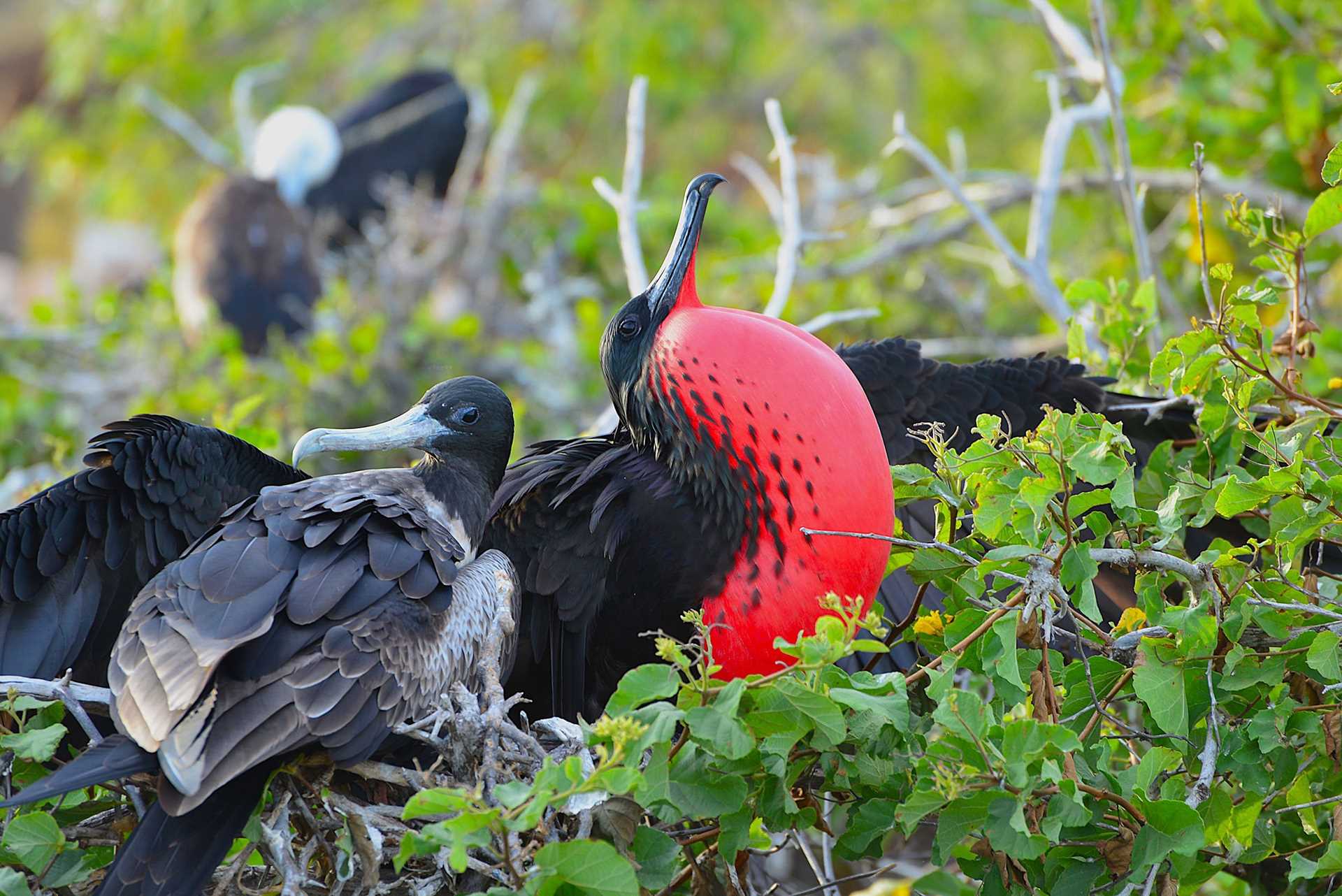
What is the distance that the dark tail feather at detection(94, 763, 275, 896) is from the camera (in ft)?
5.70

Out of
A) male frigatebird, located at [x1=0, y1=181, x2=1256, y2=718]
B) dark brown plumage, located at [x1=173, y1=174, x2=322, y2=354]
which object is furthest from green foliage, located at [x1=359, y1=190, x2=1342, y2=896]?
dark brown plumage, located at [x1=173, y1=174, x2=322, y2=354]

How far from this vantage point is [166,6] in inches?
262

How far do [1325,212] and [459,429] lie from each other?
1.41 m

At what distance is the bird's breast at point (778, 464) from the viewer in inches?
83.4

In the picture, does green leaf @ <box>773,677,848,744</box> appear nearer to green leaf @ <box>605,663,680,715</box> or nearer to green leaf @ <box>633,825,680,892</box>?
green leaf @ <box>605,663,680,715</box>

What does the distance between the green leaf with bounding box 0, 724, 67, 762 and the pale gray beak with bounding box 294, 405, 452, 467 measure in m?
0.70

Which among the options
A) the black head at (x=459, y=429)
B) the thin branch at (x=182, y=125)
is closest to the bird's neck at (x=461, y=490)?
the black head at (x=459, y=429)

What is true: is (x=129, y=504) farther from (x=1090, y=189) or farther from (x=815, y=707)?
(x=1090, y=189)

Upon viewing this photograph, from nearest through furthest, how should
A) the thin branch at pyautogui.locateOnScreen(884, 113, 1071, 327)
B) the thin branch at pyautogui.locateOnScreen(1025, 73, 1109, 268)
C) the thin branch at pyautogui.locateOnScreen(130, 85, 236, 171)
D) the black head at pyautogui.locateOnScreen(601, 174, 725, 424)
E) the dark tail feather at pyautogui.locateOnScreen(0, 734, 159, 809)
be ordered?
1. the dark tail feather at pyautogui.locateOnScreen(0, 734, 159, 809)
2. the black head at pyautogui.locateOnScreen(601, 174, 725, 424)
3. the thin branch at pyautogui.locateOnScreen(884, 113, 1071, 327)
4. the thin branch at pyautogui.locateOnScreen(1025, 73, 1109, 268)
5. the thin branch at pyautogui.locateOnScreen(130, 85, 236, 171)

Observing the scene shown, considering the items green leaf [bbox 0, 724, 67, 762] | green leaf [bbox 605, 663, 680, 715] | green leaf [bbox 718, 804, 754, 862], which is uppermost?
green leaf [bbox 0, 724, 67, 762]

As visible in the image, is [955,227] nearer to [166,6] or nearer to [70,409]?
[70,409]

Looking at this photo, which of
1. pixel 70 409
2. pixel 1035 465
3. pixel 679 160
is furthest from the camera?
A: pixel 679 160

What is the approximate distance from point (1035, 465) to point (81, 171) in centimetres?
655

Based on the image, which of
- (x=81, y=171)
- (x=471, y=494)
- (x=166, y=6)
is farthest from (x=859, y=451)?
(x=81, y=171)
